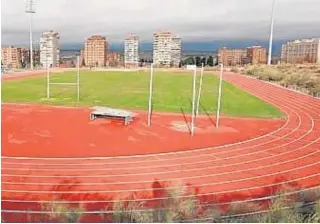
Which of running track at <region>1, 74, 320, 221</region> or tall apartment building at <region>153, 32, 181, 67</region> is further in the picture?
tall apartment building at <region>153, 32, 181, 67</region>

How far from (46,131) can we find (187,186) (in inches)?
157

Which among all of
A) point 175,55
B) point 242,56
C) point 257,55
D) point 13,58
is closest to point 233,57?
point 242,56

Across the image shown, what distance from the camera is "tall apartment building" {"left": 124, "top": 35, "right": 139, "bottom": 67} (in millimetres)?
27731

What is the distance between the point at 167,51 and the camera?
94.5 feet

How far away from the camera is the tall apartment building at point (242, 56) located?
37625 millimetres

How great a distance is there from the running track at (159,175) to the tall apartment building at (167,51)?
824 inches

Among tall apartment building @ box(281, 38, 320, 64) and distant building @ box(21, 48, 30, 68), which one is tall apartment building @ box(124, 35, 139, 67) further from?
tall apartment building @ box(281, 38, 320, 64)

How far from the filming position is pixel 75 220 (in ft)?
11.5

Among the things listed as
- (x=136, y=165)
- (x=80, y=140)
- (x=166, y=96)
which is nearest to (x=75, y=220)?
(x=136, y=165)

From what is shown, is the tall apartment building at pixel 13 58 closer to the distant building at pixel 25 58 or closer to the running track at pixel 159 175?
the distant building at pixel 25 58

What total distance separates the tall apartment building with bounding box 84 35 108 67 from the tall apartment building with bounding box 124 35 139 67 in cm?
164

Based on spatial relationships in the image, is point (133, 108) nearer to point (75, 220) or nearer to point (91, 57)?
point (75, 220)

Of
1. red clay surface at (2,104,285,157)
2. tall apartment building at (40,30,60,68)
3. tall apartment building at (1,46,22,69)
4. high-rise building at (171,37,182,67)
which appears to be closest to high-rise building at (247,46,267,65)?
high-rise building at (171,37,182,67)

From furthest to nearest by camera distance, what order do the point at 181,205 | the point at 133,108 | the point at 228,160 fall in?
the point at 133,108 < the point at 228,160 < the point at 181,205
